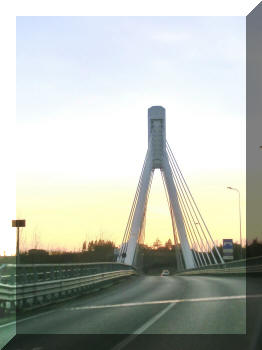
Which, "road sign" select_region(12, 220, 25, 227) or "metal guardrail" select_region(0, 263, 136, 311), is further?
"road sign" select_region(12, 220, 25, 227)

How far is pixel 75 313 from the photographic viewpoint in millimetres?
14867

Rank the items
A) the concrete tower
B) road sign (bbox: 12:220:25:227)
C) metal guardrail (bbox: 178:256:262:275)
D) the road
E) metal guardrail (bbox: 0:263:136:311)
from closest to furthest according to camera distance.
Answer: the road, metal guardrail (bbox: 0:263:136:311), road sign (bbox: 12:220:25:227), metal guardrail (bbox: 178:256:262:275), the concrete tower

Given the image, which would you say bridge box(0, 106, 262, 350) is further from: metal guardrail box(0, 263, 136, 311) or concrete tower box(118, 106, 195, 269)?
concrete tower box(118, 106, 195, 269)

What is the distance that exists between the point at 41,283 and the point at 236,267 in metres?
30.8

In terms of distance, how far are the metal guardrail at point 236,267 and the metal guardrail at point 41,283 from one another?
57.9ft

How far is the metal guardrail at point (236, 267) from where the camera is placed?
40.4 meters

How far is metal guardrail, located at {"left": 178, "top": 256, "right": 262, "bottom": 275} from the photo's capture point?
4041cm

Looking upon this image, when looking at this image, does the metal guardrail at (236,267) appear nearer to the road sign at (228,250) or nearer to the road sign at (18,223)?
the road sign at (228,250)

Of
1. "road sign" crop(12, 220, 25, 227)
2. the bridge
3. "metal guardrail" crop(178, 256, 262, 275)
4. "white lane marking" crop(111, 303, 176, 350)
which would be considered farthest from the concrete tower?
"white lane marking" crop(111, 303, 176, 350)

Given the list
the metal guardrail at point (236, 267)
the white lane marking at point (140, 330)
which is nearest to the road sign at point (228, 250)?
the metal guardrail at point (236, 267)

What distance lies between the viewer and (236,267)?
150ft

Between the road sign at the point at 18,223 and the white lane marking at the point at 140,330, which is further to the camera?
the road sign at the point at 18,223

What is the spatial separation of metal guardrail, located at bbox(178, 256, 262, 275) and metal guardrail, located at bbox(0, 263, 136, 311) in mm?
17645

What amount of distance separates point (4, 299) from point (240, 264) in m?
32.0
